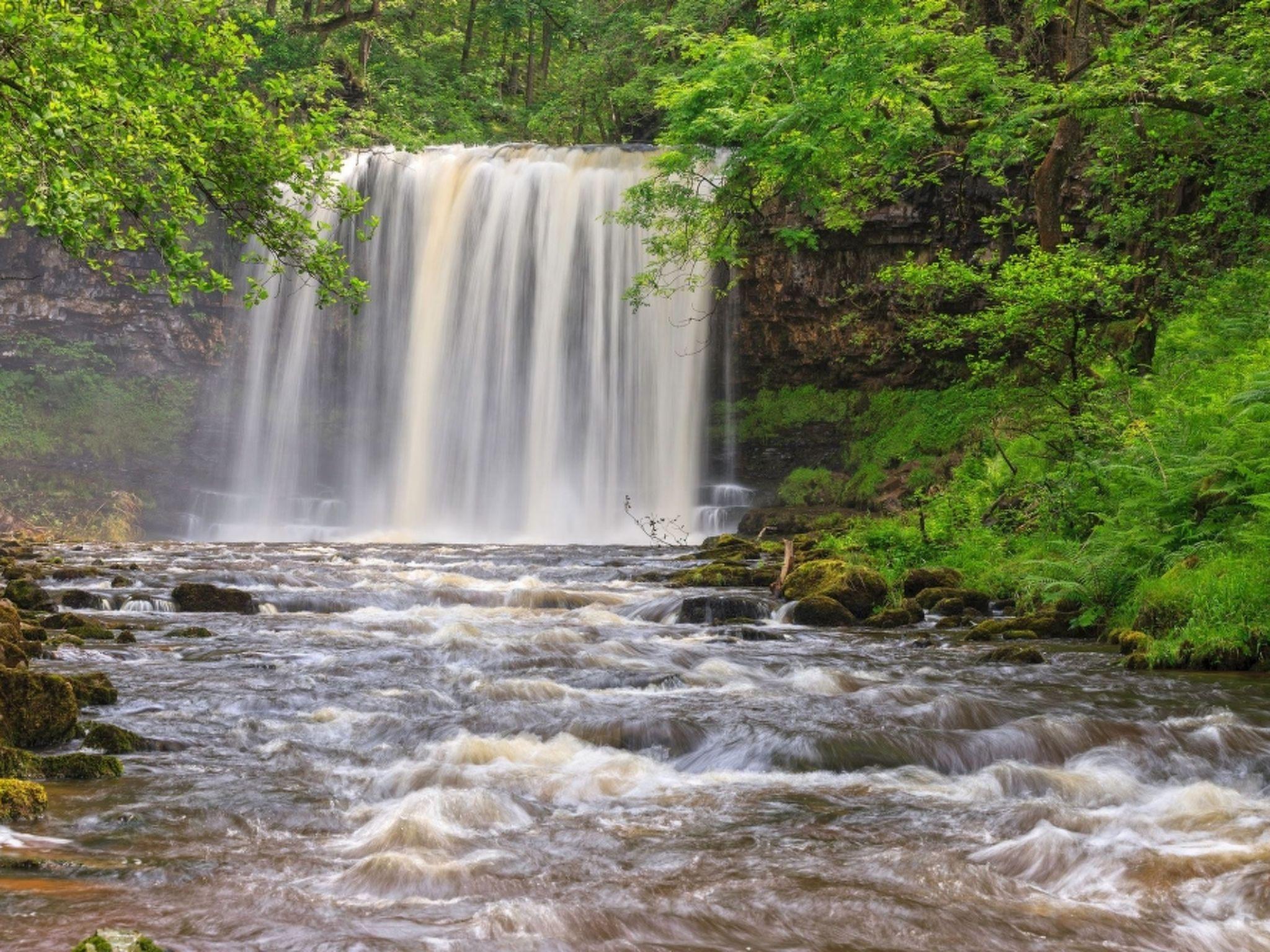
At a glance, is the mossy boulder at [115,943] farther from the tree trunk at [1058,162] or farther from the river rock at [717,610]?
the tree trunk at [1058,162]

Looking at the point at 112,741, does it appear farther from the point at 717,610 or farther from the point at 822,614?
the point at 822,614

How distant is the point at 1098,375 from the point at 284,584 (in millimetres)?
12185

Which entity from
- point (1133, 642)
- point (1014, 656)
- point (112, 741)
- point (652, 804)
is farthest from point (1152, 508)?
point (112, 741)

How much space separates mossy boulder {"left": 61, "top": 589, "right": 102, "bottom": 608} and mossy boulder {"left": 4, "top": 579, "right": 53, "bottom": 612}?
0.81ft

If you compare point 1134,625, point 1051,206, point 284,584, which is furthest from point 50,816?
point 1051,206

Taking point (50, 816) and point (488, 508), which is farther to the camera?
point (488, 508)

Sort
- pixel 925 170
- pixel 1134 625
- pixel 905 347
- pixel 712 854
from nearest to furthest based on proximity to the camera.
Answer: pixel 712 854 → pixel 1134 625 → pixel 905 347 → pixel 925 170

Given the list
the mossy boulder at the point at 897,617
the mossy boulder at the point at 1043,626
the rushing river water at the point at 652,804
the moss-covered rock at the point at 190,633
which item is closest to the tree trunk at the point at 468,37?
the mossy boulder at the point at 897,617

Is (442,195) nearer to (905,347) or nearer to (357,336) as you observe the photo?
(357,336)

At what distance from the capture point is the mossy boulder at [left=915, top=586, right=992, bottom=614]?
41.6ft

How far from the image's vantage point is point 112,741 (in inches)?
246

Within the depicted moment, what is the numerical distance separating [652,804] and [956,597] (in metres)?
7.97

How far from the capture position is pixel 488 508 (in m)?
28.8

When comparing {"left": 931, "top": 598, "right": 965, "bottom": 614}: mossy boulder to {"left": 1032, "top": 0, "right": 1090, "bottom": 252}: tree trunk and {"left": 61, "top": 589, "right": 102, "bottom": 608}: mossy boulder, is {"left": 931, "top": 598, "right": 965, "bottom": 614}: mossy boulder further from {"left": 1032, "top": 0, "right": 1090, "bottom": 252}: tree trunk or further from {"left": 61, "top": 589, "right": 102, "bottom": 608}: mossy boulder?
{"left": 61, "top": 589, "right": 102, "bottom": 608}: mossy boulder
